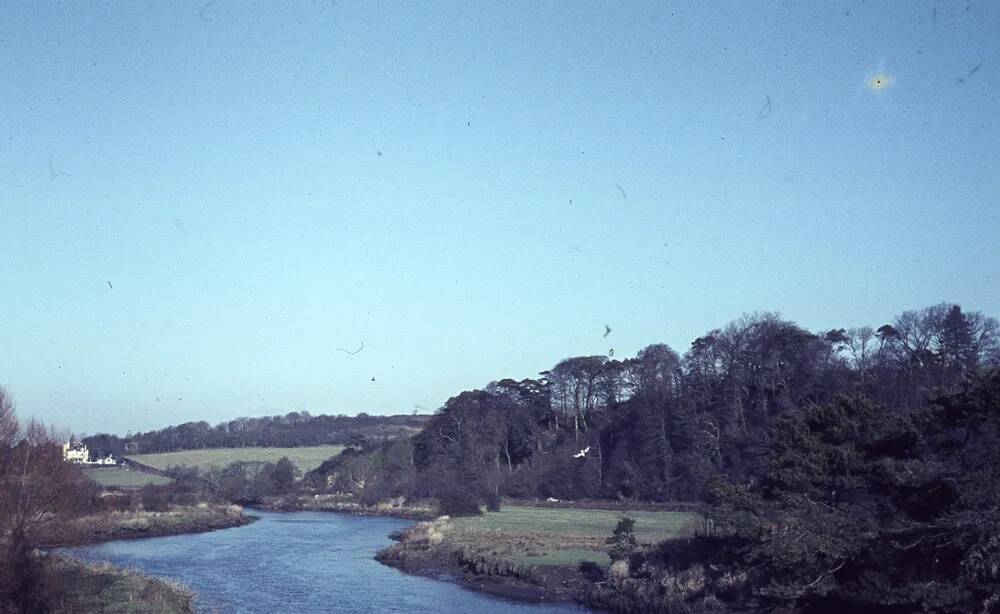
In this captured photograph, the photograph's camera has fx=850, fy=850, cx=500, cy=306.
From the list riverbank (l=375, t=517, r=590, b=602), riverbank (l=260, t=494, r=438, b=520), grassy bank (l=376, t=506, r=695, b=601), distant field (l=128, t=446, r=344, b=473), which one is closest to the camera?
riverbank (l=375, t=517, r=590, b=602)

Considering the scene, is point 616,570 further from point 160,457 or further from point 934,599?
point 160,457

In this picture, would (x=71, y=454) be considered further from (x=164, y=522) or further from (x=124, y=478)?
(x=124, y=478)

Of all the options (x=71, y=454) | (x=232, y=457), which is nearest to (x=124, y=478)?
(x=232, y=457)

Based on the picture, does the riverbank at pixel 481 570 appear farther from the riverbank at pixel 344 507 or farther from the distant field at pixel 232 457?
the distant field at pixel 232 457

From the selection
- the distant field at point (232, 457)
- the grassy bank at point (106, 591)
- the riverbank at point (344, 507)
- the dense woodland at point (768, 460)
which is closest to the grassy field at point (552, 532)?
the dense woodland at point (768, 460)

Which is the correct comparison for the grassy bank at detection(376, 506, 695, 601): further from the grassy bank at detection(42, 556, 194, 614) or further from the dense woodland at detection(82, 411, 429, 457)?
the dense woodland at detection(82, 411, 429, 457)

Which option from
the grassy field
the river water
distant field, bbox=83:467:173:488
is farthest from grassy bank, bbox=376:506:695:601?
distant field, bbox=83:467:173:488
